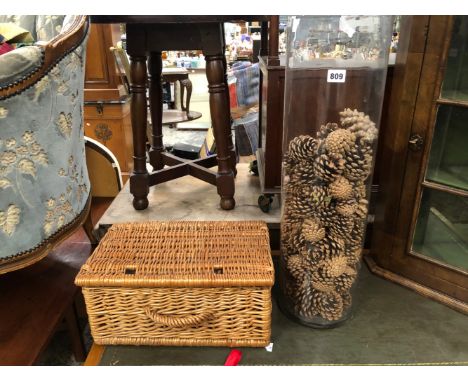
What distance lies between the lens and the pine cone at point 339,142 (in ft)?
2.59

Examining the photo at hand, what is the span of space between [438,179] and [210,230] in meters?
0.57

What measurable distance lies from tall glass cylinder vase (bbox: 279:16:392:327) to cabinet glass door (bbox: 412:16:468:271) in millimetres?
154

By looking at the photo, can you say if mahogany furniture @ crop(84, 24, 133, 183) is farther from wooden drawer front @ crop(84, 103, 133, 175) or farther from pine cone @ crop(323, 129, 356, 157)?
pine cone @ crop(323, 129, 356, 157)

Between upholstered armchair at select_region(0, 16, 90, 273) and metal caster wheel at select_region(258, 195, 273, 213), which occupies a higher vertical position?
upholstered armchair at select_region(0, 16, 90, 273)

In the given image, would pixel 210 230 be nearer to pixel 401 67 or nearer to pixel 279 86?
pixel 279 86

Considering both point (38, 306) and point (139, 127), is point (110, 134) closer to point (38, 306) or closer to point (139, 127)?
point (139, 127)

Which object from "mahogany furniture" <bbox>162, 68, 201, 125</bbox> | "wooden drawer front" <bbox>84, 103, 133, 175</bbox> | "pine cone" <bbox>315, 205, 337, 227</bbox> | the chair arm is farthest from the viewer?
"mahogany furniture" <bbox>162, 68, 201, 125</bbox>

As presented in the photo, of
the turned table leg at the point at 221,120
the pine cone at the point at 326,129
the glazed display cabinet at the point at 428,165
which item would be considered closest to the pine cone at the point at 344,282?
the glazed display cabinet at the point at 428,165

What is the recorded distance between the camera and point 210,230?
0.99 meters

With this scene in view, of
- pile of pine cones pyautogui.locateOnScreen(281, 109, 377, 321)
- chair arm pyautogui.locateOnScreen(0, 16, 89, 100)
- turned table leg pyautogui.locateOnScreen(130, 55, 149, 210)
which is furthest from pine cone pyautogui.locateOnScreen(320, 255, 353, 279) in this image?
chair arm pyautogui.locateOnScreen(0, 16, 89, 100)

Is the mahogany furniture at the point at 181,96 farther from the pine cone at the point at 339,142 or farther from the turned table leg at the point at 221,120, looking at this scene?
the pine cone at the point at 339,142

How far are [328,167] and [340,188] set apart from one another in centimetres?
5

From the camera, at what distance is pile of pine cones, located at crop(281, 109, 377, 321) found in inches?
31.8

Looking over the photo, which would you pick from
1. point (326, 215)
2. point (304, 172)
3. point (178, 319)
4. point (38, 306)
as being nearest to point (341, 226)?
point (326, 215)
